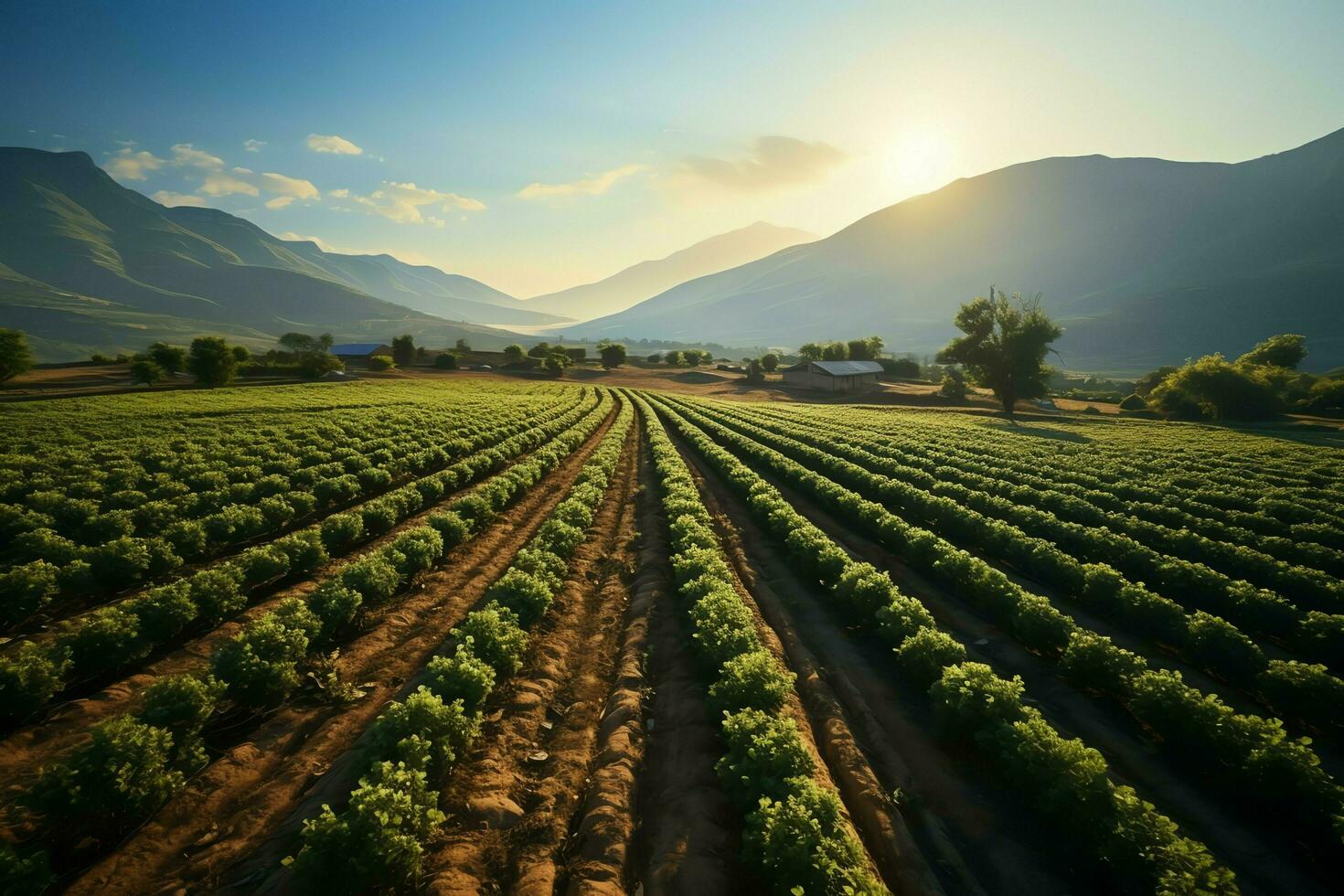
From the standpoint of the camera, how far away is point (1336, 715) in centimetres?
960

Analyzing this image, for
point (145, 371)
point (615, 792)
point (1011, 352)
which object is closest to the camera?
point (615, 792)

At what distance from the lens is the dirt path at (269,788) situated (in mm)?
6691

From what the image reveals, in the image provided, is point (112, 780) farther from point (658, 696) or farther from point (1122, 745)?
point (1122, 745)

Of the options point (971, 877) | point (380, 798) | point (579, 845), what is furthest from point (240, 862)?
point (971, 877)

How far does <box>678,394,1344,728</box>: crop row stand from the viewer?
32.7 ft

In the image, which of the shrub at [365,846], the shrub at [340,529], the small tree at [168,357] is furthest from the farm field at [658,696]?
the small tree at [168,357]

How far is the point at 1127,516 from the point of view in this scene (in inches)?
838

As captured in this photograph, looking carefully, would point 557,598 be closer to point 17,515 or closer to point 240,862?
point 240,862

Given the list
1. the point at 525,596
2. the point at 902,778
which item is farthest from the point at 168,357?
the point at 902,778

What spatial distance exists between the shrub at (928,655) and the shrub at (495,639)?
8.61 m

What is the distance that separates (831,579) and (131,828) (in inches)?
621

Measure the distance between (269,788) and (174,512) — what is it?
16.1 m

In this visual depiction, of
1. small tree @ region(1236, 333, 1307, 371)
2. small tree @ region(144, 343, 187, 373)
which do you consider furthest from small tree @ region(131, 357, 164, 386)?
small tree @ region(1236, 333, 1307, 371)

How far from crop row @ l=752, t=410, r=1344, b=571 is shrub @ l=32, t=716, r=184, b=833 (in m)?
27.4
